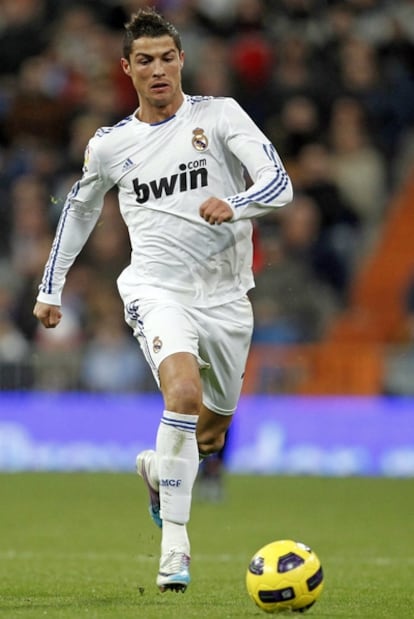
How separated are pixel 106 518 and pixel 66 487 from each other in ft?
8.84

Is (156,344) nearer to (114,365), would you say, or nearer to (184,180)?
(184,180)

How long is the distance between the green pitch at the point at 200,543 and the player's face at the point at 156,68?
235cm

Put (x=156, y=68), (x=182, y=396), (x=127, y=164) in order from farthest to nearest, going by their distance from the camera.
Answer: (x=127, y=164), (x=156, y=68), (x=182, y=396)

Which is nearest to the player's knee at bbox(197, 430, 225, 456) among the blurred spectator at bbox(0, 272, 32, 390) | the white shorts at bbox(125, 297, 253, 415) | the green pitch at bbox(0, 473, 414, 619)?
the white shorts at bbox(125, 297, 253, 415)

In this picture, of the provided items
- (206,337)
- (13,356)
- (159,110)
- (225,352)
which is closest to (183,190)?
(159,110)

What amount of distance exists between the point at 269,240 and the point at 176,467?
9.32 m

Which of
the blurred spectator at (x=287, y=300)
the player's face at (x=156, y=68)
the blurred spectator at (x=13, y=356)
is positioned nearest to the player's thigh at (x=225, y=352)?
the player's face at (x=156, y=68)

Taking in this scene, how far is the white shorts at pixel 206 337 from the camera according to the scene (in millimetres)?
7227

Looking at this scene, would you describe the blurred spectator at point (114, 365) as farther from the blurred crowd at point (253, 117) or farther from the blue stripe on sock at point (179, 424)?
the blue stripe on sock at point (179, 424)

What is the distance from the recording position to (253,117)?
17656 millimetres

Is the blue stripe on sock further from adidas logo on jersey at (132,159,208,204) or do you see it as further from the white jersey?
adidas logo on jersey at (132,159,208,204)

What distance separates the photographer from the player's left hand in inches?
269

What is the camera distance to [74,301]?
16.2 meters

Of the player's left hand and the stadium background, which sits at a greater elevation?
the player's left hand
